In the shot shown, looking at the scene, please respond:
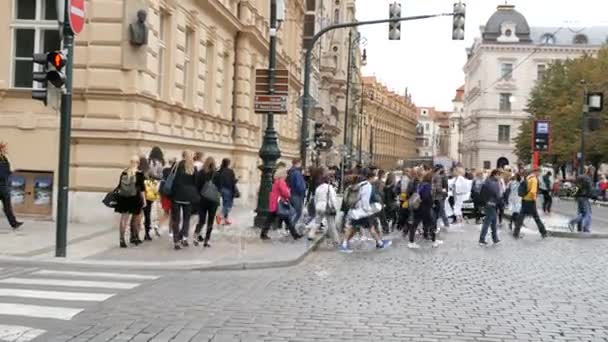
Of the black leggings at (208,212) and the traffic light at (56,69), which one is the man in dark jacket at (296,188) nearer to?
the black leggings at (208,212)

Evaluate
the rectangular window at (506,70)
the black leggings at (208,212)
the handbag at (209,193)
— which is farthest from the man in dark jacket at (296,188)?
the rectangular window at (506,70)

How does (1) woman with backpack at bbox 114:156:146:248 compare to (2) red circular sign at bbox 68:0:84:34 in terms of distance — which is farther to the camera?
(1) woman with backpack at bbox 114:156:146:248

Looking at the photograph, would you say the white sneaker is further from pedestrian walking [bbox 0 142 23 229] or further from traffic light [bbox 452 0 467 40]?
pedestrian walking [bbox 0 142 23 229]

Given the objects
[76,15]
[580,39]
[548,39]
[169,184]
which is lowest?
[169,184]

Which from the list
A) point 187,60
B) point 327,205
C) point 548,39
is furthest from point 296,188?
point 548,39

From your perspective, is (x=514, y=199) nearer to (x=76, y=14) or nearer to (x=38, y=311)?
(x=76, y=14)

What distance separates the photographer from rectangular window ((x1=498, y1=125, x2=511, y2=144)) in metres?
109

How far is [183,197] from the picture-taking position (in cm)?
1472

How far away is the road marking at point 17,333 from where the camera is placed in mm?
7191

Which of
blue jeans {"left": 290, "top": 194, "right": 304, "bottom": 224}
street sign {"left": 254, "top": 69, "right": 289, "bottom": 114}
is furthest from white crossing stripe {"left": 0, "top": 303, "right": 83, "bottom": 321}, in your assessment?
street sign {"left": 254, "top": 69, "right": 289, "bottom": 114}

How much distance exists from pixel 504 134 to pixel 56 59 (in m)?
102

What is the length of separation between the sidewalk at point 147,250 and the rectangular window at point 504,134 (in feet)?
311

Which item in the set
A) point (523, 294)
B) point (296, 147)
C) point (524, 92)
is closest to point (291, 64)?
point (296, 147)

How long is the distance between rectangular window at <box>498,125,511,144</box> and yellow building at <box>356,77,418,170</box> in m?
17.7
